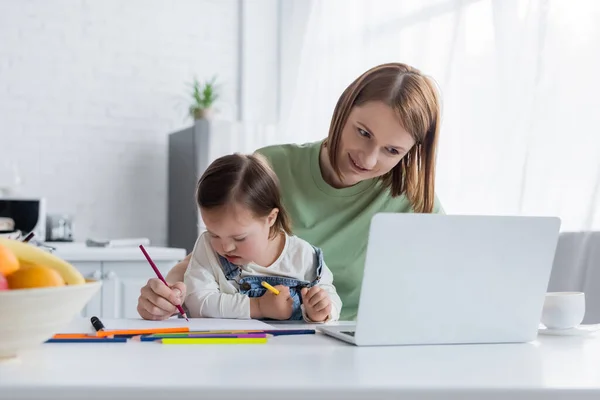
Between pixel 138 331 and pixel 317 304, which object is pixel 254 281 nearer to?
pixel 317 304

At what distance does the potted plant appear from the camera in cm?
414

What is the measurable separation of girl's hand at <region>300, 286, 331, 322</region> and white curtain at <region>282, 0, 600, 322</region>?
3.74 feet

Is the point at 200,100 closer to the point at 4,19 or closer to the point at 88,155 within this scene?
the point at 88,155

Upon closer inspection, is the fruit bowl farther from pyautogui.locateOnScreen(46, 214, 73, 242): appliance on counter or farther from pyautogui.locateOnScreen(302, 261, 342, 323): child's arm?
pyautogui.locateOnScreen(46, 214, 73, 242): appliance on counter

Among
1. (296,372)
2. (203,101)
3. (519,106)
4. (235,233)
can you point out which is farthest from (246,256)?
(203,101)

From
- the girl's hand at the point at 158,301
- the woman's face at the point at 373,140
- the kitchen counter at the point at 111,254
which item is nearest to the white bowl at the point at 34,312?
the girl's hand at the point at 158,301

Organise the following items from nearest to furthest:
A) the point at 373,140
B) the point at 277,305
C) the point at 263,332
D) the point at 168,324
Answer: the point at 263,332
the point at 168,324
the point at 277,305
the point at 373,140

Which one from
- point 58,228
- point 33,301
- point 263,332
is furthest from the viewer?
point 58,228

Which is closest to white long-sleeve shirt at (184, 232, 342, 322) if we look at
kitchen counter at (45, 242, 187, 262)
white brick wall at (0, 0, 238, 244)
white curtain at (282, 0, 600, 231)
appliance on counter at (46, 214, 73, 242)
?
white curtain at (282, 0, 600, 231)

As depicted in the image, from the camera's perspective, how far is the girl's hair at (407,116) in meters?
1.71

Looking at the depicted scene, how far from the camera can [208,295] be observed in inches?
58.7

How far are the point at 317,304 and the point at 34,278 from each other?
2.09 ft

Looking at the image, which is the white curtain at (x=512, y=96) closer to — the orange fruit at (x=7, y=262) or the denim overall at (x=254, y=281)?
the denim overall at (x=254, y=281)

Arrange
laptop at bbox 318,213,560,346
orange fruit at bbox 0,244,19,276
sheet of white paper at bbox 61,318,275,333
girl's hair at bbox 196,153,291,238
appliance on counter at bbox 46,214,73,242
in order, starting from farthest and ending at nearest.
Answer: appliance on counter at bbox 46,214,73,242
girl's hair at bbox 196,153,291,238
sheet of white paper at bbox 61,318,275,333
laptop at bbox 318,213,560,346
orange fruit at bbox 0,244,19,276
